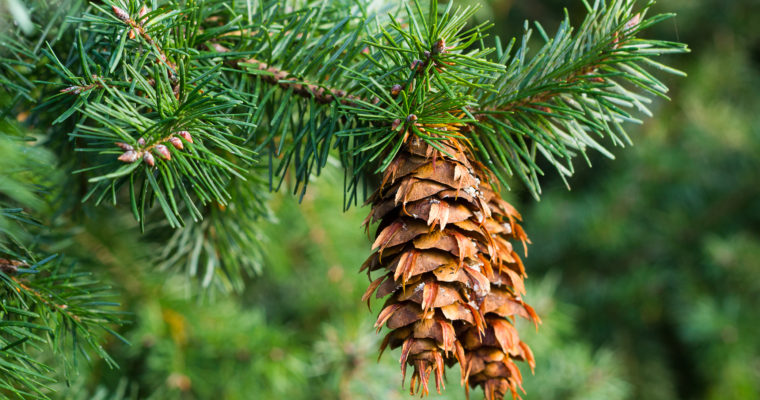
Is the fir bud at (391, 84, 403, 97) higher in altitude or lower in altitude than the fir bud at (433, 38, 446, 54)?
lower

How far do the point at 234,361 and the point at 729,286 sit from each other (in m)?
1.13

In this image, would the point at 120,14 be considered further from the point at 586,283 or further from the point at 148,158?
the point at 586,283

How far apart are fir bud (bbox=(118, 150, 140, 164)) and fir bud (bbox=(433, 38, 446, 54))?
0.56ft

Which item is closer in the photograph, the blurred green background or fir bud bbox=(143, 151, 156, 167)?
fir bud bbox=(143, 151, 156, 167)

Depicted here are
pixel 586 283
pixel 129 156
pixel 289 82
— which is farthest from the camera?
pixel 586 283

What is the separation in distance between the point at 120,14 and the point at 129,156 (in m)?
0.09

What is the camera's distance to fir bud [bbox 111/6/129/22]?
269 mm

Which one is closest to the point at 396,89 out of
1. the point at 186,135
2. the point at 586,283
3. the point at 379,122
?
the point at 379,122

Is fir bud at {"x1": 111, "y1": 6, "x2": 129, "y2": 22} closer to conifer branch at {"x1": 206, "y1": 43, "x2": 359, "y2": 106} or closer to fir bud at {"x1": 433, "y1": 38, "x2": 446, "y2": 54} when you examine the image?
conifer branch at {"x1": 206, "y1": 43, "x2": 359, "y2": 106}

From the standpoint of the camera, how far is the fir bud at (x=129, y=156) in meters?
0.24

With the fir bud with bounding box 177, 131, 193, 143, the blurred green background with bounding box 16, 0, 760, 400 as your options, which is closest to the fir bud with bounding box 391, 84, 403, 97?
the fir bud with bounding box 177, 131, 193, 143

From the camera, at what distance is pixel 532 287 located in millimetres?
1083

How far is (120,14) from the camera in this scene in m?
0.27

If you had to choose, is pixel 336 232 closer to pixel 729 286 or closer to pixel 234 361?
pixel 234 361
